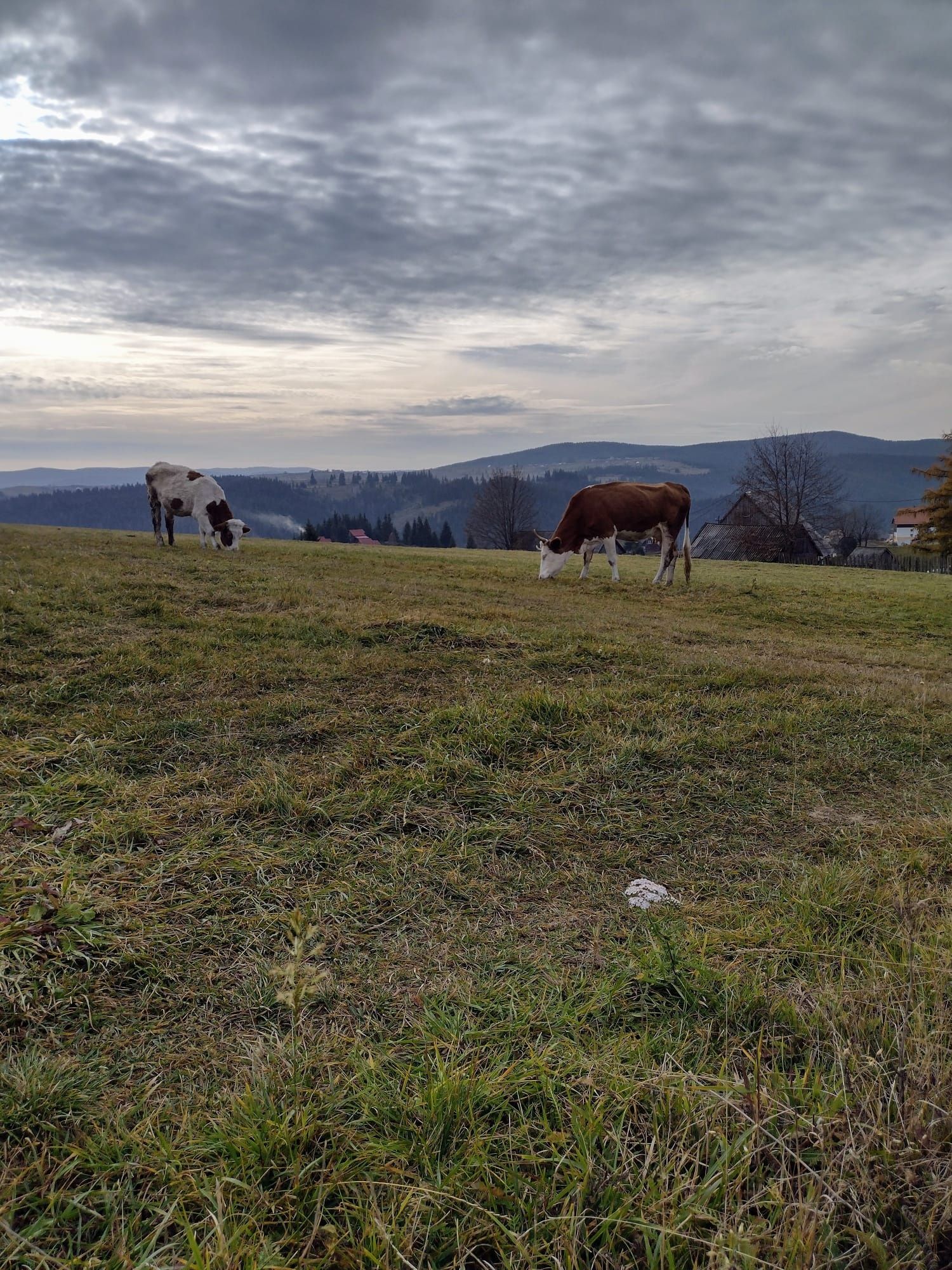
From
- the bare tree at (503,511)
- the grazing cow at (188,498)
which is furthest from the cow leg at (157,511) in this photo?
the bare tree at (503,511)

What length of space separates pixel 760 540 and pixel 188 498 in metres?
53.1

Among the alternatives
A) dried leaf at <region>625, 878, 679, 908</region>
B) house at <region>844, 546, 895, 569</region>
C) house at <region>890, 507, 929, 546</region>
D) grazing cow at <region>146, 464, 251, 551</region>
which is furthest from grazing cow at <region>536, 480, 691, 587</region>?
house at <region>890, 507, 929, 546</region>

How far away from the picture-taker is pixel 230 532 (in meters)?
21.0

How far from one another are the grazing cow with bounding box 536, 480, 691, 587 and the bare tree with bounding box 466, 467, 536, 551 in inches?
2628

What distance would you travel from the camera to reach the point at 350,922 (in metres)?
2.87

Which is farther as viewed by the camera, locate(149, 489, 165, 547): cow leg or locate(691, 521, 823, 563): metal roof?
locate(691, 521, 823, 563): metal roof

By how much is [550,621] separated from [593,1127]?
325 inches

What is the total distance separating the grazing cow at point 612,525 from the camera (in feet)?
59.1

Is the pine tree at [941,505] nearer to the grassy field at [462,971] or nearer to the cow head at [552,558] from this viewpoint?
the cow head at [552,558]

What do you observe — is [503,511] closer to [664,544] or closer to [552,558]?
[664,544]

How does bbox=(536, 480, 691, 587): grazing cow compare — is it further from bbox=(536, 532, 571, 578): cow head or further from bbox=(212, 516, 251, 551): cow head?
bbox=(212, 516, 251, 551): cow head

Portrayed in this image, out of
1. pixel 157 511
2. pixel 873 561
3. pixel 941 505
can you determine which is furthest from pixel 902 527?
pixel 157 511

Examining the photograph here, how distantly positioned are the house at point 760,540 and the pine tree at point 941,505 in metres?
7.65

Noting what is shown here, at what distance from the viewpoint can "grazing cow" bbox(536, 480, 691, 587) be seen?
18.0m
